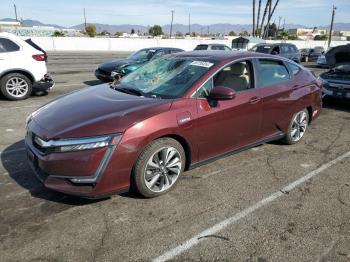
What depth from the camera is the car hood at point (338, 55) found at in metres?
8.94

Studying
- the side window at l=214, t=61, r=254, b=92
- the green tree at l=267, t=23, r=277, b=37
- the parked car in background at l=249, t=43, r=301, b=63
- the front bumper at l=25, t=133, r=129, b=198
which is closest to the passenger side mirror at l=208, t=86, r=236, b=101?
the side window at l=214, t=61, r=254, b=92

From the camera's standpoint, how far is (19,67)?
28.9 feet

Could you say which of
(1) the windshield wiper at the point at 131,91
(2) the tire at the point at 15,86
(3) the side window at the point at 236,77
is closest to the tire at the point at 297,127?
(3) the side window at the point at 236,77

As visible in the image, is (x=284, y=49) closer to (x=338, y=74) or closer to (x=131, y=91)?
(x=338, y=74)

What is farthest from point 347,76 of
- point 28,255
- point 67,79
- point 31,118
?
point 67,79

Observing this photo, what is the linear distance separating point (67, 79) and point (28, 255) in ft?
36.1

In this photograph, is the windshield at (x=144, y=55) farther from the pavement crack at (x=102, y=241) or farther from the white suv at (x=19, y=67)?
the pavement crack at (x=102, y=241)

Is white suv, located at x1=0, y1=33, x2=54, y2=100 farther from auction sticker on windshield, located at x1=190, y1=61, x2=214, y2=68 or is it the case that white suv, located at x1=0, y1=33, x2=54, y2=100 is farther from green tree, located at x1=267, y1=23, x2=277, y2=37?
green tree, located at x1=267, y1=23, x2=277, y2=37

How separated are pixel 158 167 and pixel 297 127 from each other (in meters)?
3.14

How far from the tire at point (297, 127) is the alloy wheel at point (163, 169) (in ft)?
8.27

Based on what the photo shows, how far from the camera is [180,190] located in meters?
4.18

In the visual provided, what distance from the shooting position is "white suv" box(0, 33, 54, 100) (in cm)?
870

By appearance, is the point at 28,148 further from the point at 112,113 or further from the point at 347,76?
the point at 347,76

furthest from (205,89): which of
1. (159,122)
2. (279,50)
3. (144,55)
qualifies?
(279,50)
